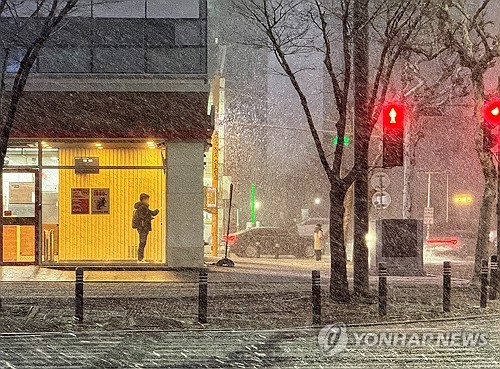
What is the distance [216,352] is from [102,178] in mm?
15635

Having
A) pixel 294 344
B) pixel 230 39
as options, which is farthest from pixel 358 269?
pixel 230 39

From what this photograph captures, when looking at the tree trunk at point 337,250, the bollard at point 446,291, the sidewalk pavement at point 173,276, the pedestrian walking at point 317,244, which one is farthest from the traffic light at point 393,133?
the pedestrian walking at point 317,244

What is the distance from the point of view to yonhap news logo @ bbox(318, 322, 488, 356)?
526 inches

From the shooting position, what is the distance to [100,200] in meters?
27.6

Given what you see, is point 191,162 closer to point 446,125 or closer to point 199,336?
point 199,336

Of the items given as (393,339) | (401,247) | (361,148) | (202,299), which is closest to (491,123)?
(361,148)

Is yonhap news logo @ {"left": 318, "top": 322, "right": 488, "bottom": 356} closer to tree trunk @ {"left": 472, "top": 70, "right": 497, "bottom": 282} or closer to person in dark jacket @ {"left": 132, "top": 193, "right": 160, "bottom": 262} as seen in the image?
tree trunk @ {"left": 472, "top": 70, "right": 497, "bottom": 282}

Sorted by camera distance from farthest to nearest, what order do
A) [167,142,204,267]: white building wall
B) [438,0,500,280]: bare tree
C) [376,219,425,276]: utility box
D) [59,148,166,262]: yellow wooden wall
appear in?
1. [376,219,425,276]: utility box
2. [59,148,166,262]: yellow wooden wall
3. [167,142,204,267]: white building wall
4. [438,0,500,280]: bare tree

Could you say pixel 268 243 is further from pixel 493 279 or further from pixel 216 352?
pixel 216 352

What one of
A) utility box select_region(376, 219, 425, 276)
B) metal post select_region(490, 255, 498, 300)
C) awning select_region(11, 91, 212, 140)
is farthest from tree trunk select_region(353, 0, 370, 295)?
utility box select_region(376, 219, 425, 276)

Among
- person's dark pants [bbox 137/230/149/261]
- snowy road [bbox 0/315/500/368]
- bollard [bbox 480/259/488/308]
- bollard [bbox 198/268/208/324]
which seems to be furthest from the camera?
person's dark pants [bbox 137/230/149/261]

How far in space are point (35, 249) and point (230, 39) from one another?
73.4 feet

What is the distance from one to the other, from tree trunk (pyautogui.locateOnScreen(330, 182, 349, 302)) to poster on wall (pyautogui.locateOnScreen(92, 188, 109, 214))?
31.4 feet

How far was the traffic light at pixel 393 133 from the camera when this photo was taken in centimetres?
1834
